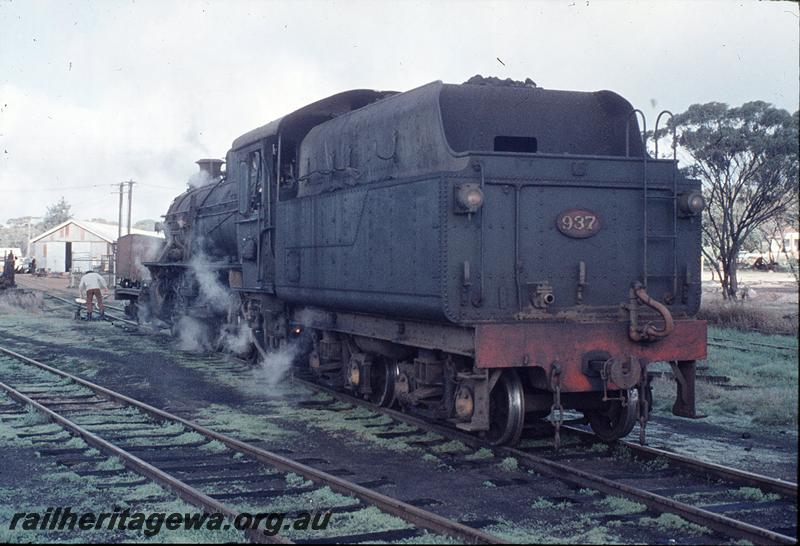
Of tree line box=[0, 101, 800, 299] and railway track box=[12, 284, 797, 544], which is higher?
tree line box=[0, 101, 800, 299]

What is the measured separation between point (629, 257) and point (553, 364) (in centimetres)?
126

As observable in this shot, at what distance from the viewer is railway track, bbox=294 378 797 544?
18.7ft

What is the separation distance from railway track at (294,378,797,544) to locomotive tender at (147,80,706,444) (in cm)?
32

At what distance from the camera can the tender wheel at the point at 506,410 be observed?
7.70 metres

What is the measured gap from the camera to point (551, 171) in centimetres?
761

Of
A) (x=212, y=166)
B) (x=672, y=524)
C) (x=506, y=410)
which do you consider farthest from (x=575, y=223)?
(x=212, y=166)

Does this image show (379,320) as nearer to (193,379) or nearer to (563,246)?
(563,246)

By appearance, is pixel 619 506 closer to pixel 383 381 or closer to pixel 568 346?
pixel 568 346

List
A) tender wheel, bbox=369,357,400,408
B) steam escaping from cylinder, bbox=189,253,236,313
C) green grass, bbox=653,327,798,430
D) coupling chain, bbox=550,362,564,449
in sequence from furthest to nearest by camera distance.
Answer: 1. steam escaping from cylinder, bbox=189,253,236,313
2. tender wheel, bbox=369,357,400,408
3. green grass, bbox=653,327,798,430
4. coupling chain, bbox=550,362,564,449

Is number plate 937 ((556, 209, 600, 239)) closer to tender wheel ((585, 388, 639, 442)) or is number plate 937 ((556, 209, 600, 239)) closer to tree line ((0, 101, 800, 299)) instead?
tender wheel ((585, 388, 639, 442))

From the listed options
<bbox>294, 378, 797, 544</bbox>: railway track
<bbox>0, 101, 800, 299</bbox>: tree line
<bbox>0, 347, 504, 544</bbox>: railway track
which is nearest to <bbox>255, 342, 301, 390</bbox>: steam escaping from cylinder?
<bbox>0, 347, 504, 544</bbox>: railway track

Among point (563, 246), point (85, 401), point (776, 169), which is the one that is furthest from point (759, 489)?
point (776, 169)

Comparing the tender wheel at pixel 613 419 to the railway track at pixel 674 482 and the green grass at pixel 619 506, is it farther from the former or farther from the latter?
the green grass at pixel 619 506

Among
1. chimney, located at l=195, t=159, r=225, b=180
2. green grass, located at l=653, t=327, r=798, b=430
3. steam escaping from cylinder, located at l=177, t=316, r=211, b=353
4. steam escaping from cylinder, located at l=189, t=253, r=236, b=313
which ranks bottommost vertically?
green grass, located at l=653, t=327, r=798, b=430
